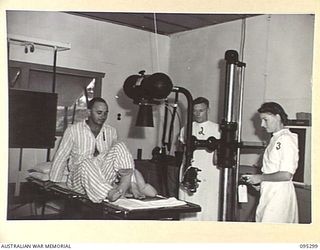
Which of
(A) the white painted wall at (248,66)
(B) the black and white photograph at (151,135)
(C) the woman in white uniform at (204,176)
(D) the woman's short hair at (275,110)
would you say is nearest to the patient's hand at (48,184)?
(B) the black and white photograph at (151,135)

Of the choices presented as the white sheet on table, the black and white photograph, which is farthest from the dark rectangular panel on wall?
the white sheet on table

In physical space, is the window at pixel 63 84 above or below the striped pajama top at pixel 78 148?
above

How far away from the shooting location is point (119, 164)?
1079mm

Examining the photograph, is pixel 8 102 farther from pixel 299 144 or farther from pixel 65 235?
pixel 299 144

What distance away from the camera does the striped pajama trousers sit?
3.34ft

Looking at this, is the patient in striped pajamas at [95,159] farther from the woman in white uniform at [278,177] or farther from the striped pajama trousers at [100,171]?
the woman in white uniform at [278,177]

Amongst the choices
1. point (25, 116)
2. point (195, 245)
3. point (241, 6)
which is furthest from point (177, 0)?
point (195, 245)

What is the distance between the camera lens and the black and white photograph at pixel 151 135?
0.84 meters

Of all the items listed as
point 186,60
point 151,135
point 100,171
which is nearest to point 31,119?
point 100,171

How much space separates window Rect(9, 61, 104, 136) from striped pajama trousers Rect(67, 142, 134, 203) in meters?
0.12

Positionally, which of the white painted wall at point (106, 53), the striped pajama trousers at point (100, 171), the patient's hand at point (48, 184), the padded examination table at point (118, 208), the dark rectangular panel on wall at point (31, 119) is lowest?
the padded examination table at point (118, 208)

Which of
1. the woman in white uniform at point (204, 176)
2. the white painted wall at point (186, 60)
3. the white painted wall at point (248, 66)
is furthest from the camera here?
the white painted wall at point (248, 66)

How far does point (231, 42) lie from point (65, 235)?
96 cm

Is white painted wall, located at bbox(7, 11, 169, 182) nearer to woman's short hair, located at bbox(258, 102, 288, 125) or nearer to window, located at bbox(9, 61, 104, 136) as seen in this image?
window, located at bbox(9, 61, 104, 136)
